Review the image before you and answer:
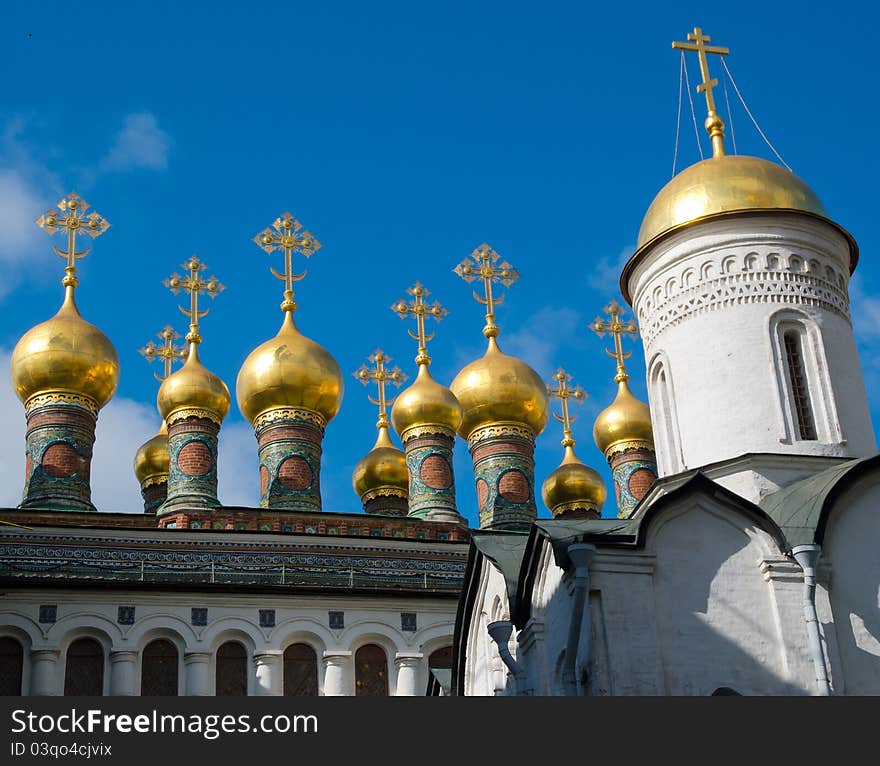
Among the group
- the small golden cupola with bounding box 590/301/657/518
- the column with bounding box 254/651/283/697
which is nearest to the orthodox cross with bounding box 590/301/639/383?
the small golden cupola with bounding box 590/301/657/518

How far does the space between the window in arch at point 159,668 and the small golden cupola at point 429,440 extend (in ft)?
18.8

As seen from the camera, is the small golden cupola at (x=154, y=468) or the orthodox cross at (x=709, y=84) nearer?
the orthodox cross at (x=709, y=84)

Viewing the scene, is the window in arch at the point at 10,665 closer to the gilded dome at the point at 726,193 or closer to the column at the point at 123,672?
the column at the point at 123,672

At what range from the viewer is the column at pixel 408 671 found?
1705 cm

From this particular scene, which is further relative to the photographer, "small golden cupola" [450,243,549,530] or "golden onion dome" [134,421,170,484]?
"golden onion dome" [134,421,170,484]

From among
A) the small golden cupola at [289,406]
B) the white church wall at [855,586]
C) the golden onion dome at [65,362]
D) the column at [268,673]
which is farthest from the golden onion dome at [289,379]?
the white church wall at [855,586]

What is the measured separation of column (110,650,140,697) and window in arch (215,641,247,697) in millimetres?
959

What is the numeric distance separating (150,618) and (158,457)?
7645mm

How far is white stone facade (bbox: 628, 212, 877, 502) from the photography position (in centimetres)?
1300

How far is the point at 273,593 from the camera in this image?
1712cm

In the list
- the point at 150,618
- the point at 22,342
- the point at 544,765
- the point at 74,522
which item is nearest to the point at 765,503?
the point at 544,765

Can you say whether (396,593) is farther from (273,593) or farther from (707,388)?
(707,388)

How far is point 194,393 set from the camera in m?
21.9

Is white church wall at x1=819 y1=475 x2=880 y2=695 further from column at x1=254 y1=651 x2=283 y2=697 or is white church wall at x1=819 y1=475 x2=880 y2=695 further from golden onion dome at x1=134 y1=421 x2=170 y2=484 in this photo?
golden onion dome at x1=134 y1=421 x2=170 y2=484
